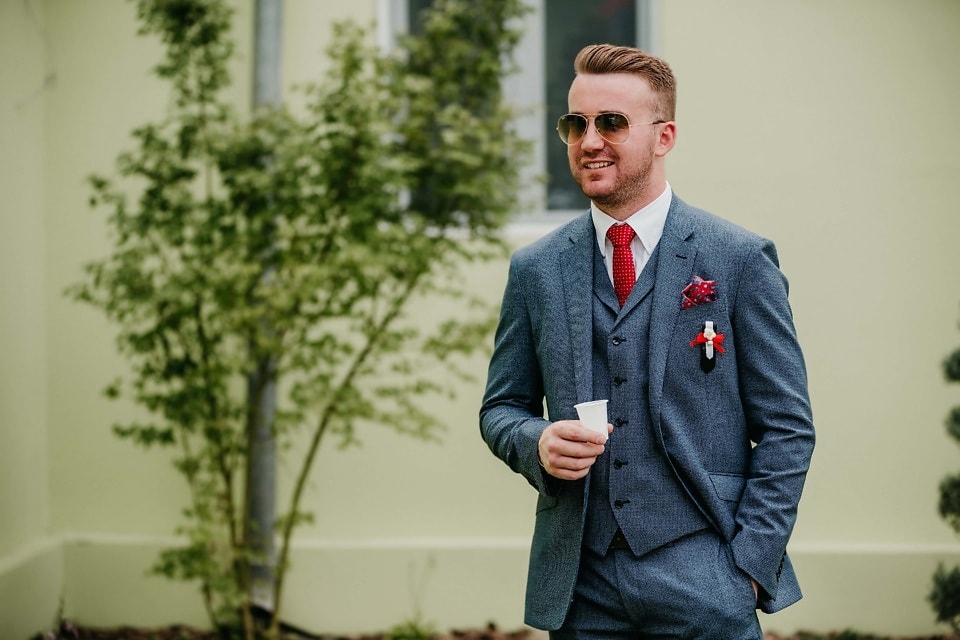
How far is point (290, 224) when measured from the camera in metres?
4.85

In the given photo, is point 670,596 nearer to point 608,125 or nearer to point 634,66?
point 608,125

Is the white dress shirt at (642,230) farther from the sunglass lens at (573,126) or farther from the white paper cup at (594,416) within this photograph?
the white paper cup at (594,416)

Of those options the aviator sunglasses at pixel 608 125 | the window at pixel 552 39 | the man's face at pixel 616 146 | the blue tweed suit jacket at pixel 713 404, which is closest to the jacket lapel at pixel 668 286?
the blue tweed suit jacket at pixel 713 404

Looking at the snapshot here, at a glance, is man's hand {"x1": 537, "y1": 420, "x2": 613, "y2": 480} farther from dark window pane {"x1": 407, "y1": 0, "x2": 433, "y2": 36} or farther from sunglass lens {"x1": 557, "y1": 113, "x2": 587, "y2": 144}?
dark window pane {"x1": 407, "y1": 0, "x2": 433, "y2": 36}

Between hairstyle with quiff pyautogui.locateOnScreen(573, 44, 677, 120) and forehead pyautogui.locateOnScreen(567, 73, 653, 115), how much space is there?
2 centimetres

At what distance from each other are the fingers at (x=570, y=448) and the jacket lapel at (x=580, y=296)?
8.2 inches

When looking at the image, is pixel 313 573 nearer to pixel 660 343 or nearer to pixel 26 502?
pixel 26 502

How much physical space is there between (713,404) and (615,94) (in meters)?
0.76

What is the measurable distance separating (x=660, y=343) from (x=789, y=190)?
3822 mm

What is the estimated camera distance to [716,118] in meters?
5.88

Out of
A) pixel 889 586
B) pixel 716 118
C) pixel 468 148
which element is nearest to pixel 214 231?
pixel 468 148

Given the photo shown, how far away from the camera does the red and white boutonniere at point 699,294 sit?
7.84ft

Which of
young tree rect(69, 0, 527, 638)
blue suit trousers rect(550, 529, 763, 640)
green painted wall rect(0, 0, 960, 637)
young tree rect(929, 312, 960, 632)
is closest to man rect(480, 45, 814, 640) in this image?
blue suit trousers rect(550, 529, 763, 640)

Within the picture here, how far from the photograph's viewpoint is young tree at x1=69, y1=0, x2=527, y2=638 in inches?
187
